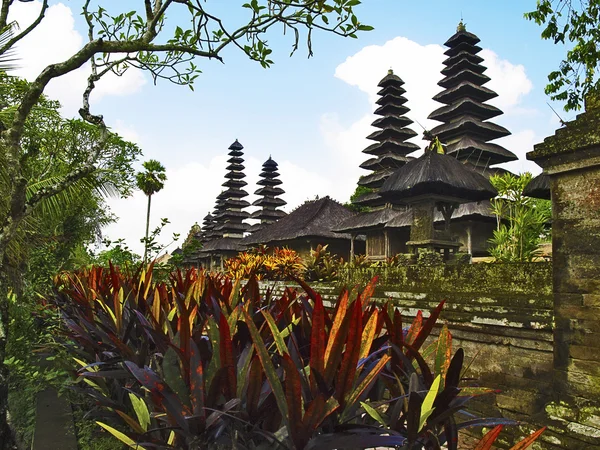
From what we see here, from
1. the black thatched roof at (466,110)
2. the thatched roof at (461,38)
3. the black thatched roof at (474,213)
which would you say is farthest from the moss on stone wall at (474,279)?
the thatched roof at (461,38)

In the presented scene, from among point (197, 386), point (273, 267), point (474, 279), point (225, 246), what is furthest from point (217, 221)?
point (197, 386)

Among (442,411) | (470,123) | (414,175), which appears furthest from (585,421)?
(470,123)

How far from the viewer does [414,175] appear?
360 inches

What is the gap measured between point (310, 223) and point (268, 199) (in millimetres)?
20339

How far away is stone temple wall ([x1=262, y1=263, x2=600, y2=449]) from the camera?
4.09 meters

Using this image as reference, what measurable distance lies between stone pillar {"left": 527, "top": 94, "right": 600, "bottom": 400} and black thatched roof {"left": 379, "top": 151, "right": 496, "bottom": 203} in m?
4.50

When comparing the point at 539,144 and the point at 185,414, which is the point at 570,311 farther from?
the point at 185,414

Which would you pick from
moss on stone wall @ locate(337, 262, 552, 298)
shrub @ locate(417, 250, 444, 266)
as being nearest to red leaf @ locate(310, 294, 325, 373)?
moss on stone wall @ locate(337, 262, 552, 298)

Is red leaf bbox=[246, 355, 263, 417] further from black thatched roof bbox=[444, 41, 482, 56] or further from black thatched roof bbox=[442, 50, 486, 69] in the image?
black thatched roof bbox=[444, 41, 482, 56]

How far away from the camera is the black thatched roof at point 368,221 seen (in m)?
25.8

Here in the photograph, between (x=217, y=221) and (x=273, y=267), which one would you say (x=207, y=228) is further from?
(x=273, y=267)

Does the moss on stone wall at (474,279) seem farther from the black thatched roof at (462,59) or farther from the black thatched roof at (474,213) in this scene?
the black thatched roof at (462,59)

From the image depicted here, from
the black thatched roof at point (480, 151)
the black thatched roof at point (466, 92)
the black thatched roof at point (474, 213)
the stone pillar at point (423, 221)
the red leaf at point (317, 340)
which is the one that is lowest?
the red leaf at point (317, 340)

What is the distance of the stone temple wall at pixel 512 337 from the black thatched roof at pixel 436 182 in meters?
3.22
